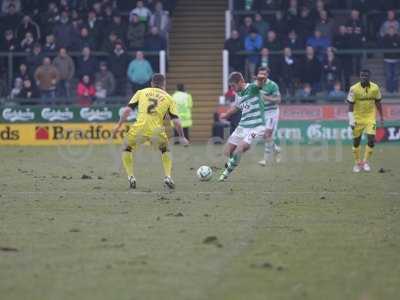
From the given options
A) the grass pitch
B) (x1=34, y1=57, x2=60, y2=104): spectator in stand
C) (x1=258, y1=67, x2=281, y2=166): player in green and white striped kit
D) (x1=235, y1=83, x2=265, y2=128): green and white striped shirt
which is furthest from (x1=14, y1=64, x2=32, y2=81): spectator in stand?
(x1=235, y1=83, x2=265, y2=128): green and white striped shirt

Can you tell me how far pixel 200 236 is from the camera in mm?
11820

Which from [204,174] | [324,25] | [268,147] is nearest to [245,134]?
[204,174]

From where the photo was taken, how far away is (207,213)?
14078 mm

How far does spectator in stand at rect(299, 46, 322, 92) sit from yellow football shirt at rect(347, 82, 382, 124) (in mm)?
9880

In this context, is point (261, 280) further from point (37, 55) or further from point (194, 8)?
point (194, 8)

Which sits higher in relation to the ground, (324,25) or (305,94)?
(324,25)

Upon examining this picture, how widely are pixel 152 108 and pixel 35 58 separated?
1566cm

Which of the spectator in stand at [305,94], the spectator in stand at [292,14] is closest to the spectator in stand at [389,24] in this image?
the spectator in stand at [292,14]

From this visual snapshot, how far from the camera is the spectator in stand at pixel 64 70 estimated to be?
105 ft

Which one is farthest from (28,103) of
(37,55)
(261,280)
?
(261,280)

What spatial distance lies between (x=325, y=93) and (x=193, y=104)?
169 inches

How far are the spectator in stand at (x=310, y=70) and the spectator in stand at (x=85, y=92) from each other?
647 cm

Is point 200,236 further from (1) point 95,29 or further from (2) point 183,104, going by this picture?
(1) point 95,29

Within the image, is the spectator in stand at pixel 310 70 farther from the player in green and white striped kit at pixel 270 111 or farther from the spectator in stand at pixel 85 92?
the player in green and white striped kit at pixel 270 111
